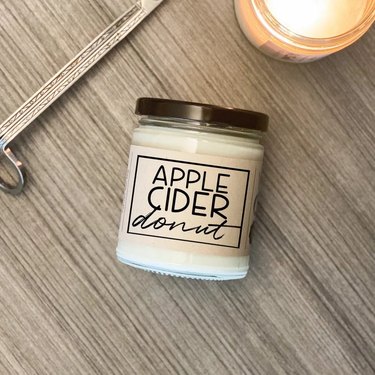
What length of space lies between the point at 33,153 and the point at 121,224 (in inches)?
3.6

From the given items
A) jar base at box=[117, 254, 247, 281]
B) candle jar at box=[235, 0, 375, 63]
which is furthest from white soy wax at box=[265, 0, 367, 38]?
jar base at box=[117, 254, 247, 281]

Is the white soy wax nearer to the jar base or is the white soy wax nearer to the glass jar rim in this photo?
the glass jar rim

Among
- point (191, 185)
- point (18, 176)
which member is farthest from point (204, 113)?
point (18, 176)

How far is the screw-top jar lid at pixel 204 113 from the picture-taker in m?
0.35

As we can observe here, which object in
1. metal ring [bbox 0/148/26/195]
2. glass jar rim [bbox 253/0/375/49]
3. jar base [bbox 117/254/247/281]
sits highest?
metal ring [bbox 0/148/26/195]

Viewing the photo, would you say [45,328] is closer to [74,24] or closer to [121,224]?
[121,224]

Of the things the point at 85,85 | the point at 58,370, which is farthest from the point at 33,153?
the point at 58,370

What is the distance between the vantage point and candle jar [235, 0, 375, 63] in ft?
1.18

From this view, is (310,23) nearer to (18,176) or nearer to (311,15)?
(311,15)

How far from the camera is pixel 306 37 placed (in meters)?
0.36

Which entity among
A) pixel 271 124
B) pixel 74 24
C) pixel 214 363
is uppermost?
pixel 74 24

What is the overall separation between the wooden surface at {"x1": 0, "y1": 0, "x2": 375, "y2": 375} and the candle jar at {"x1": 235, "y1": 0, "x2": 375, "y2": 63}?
40mm

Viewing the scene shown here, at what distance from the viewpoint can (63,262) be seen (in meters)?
0.41

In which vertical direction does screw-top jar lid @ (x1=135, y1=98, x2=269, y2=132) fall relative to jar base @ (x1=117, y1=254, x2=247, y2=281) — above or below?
above
